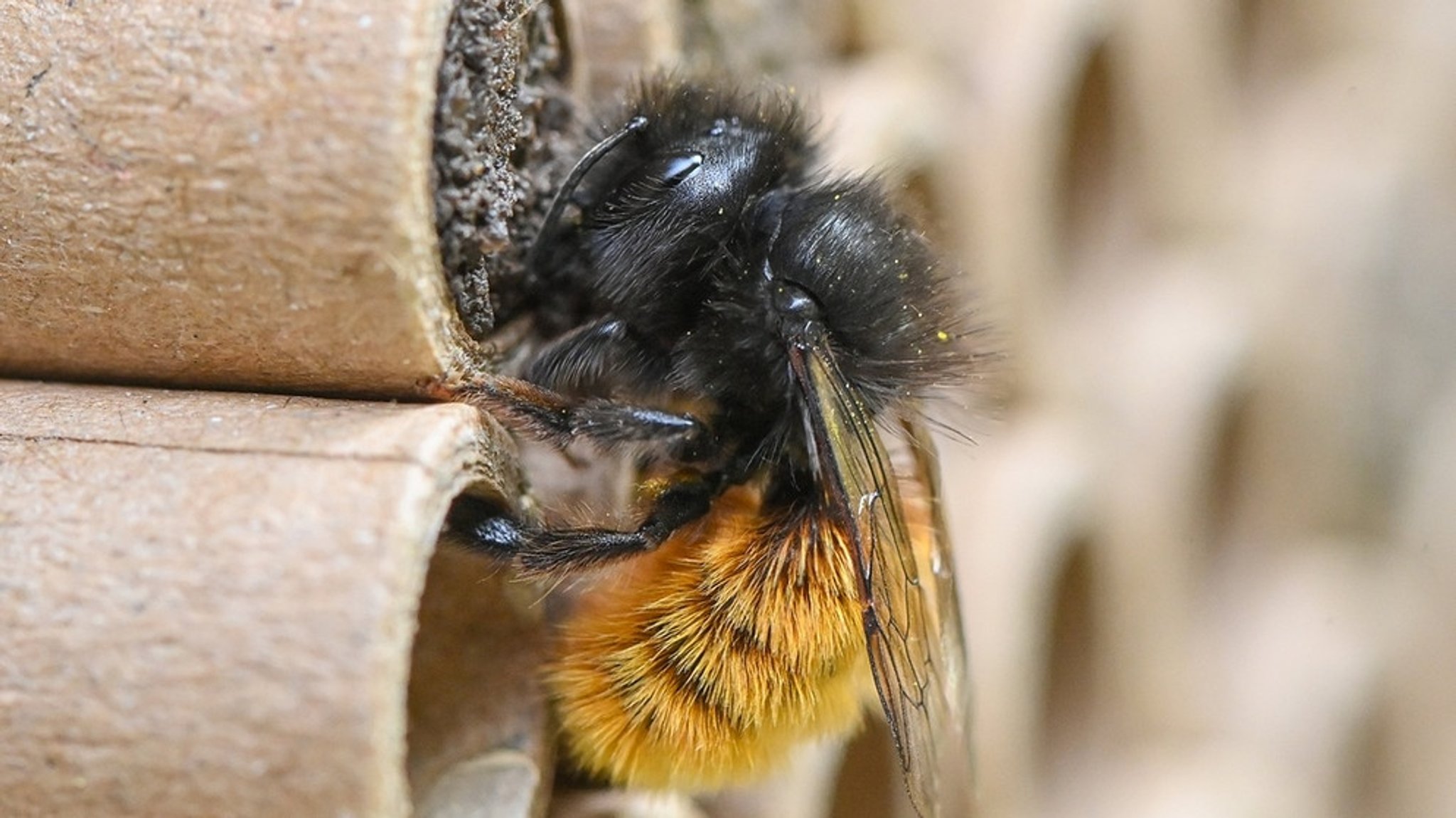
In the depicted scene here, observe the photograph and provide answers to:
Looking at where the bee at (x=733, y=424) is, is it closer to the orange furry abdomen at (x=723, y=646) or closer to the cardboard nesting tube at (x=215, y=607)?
the orange furry abdomen at (x=723, y=646)

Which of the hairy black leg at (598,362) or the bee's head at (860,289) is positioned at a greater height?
the bee's head at (860,289)

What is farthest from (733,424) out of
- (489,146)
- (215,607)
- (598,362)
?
(215,607)

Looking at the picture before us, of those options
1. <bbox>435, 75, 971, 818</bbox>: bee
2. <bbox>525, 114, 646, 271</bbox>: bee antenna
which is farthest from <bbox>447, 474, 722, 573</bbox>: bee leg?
<bbox>525, 114, 646, 271</bbox>: bee antenna

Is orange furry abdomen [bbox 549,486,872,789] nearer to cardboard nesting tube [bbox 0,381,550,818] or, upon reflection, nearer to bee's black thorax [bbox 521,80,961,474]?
bee's black thorax [bbox 521,80,961,474]

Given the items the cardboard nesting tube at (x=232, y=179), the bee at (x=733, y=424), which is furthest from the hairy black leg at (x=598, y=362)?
the cardboard nesting tube at (x=232, y=179)

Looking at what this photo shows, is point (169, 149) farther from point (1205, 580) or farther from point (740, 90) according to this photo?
point (1205, 580)

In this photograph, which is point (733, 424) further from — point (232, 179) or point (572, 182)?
point (232, 179)
